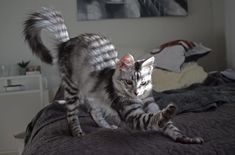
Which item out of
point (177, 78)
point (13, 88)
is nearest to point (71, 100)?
point (177, 78)

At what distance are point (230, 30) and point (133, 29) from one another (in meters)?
0.92

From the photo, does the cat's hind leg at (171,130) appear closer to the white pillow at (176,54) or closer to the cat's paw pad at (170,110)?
the cat's paw pad at (170,110)

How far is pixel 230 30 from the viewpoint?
2826 mm

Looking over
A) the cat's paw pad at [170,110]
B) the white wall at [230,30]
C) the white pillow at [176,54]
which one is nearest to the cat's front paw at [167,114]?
the cat's paw pad at [170,110]

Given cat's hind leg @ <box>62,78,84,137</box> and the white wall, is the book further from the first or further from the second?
the white wall

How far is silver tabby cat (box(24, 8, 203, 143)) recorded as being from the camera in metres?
1.22

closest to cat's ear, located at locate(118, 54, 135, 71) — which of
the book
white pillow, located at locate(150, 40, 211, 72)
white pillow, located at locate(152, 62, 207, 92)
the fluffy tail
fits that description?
the fluffy tail

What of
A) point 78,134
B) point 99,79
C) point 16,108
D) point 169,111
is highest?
point 99,79

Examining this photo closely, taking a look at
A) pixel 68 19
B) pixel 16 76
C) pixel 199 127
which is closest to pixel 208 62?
pixel 68 19

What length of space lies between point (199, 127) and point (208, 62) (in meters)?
2.12

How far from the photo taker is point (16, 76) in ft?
9.33

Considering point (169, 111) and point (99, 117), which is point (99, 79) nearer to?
point (99, 117)

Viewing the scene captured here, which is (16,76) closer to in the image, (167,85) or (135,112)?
(167,85)

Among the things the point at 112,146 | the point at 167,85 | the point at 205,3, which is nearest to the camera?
the point at 112,146
